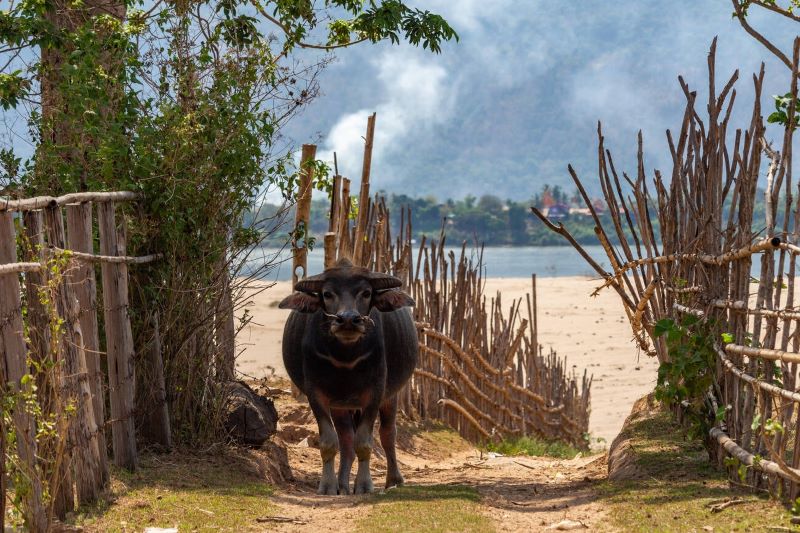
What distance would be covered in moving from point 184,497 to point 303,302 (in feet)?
5.20

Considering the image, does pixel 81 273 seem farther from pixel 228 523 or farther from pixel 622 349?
pixel 622 349

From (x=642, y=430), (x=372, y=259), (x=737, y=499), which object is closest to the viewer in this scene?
(x=737, y=499)

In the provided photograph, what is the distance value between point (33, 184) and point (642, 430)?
4.81 metres

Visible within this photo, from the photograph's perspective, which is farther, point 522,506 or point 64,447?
point 522,506

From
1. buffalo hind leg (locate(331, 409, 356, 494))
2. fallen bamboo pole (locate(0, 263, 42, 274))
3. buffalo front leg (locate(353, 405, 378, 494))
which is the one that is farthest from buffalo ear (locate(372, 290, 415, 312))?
fallen bamboo pole (locate(0, 263, 42, 274))

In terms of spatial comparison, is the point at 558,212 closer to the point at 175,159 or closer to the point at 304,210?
the point at 304,210

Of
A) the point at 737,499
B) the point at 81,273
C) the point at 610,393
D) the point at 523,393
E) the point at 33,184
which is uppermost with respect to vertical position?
the point at 33,184

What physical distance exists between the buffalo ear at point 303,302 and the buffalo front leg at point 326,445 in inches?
23.9

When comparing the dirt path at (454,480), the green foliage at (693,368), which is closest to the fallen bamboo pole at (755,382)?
the green foliage at (693,368)

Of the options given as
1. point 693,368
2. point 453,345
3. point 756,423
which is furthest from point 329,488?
point 453,345

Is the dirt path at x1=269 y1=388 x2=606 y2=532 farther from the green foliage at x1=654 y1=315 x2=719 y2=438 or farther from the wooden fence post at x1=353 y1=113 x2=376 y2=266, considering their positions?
the wooden fence post at x1=353 y1=113 x2=376 y2=266

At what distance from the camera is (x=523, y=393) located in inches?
490

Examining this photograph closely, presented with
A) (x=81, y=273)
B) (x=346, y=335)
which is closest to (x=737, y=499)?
(x=346, y=335)

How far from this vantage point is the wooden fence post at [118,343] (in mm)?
6145
